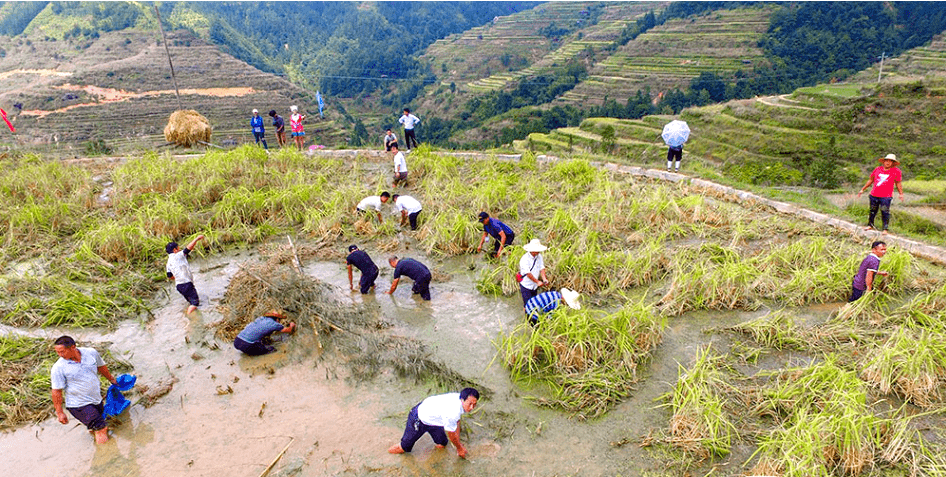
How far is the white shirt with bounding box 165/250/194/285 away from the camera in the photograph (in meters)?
6.92

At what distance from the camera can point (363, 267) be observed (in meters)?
7.48

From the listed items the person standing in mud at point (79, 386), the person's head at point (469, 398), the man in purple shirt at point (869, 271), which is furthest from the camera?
the man in purple shirt at point (869, 271)

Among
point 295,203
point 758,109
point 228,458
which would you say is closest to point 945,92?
point 758,109

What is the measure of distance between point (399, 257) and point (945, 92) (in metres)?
42.1

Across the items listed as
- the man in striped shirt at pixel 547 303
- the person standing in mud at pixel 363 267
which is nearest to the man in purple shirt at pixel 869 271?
the man in striped shirt at pixel 547 303

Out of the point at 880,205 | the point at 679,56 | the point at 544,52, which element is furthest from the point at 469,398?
the point at 544,52

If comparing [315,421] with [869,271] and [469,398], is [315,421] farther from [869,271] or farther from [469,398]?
[869,271]

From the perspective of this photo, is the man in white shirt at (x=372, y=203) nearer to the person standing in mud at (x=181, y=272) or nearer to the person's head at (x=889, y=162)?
the person standing in mud at (x=181, y=272)

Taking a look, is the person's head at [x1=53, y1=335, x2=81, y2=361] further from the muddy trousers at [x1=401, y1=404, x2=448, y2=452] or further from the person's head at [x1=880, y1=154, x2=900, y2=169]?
the person's head at [x1=880, y1=154, x2=900, y2=169]

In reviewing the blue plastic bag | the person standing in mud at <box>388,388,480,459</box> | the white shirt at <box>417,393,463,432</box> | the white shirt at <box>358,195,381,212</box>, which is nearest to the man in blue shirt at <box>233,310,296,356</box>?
the blue plastic bag

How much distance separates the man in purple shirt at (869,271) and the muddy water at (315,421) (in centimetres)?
135

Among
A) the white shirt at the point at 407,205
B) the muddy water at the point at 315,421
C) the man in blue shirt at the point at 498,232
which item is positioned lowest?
the muddy water at the point at 315,421

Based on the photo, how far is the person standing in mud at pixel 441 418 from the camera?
173 inches

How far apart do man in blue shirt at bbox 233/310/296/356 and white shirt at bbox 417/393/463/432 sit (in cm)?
281
